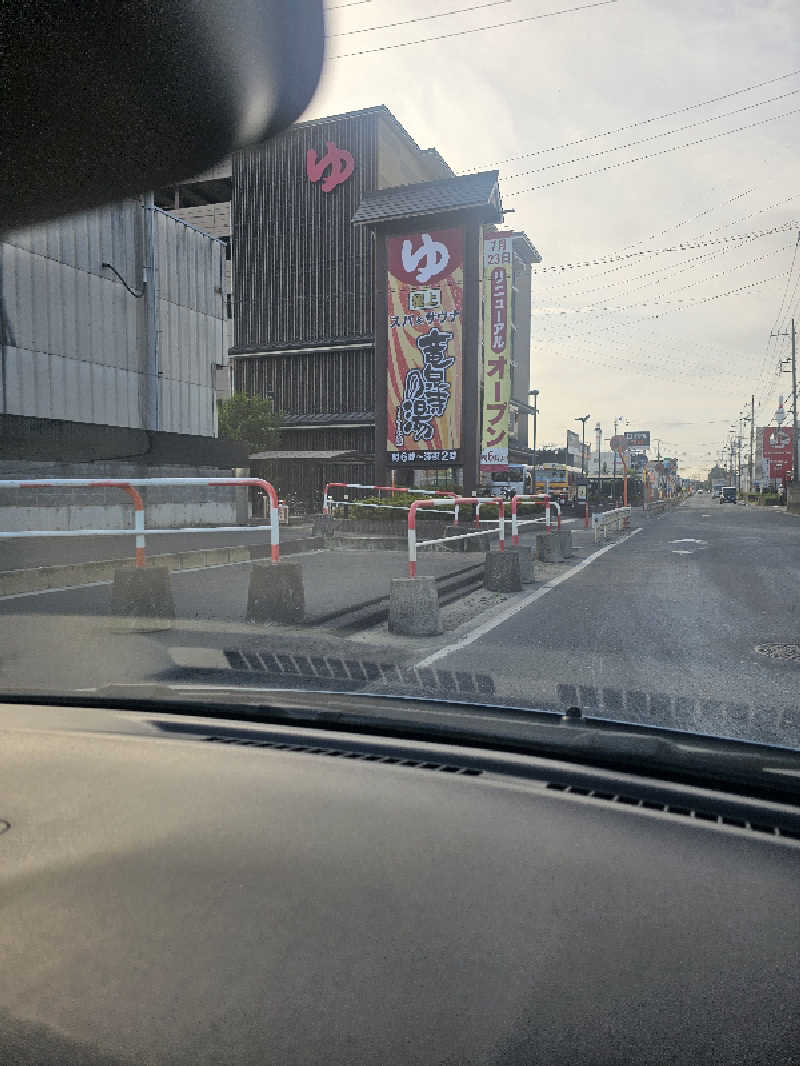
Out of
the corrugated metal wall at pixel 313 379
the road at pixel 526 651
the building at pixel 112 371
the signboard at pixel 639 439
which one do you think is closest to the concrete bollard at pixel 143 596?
the road at pixel 526 651

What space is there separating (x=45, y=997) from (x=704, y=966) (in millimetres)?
1329

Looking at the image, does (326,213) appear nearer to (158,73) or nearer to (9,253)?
(9,253)

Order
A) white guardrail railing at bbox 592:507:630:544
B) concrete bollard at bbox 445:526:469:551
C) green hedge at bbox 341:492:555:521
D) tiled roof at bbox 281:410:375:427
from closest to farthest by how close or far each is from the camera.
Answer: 1. concrete bollard at bbox 445:526:469:551
2. green hedge at bbox 341:492:555:521
3. white guardrail railing at bbox 592:507:630:544
4. tiled roof at bbox 281:410:375:427

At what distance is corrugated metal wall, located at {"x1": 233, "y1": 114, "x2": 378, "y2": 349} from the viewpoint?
146ft

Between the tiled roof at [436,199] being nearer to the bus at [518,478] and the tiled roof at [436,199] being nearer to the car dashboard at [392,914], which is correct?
the bus at [518,478]

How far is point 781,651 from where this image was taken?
6.41 m

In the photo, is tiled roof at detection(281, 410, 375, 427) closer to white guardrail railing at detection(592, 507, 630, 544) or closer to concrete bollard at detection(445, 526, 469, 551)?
white guardrail railing at detection(592, 507, 630, 544)

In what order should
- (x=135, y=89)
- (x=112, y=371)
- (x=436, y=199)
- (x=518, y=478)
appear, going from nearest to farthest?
(x=135, y=89)
(x=112, y=371)
(x=436, y=199)
(x=518, y=478)

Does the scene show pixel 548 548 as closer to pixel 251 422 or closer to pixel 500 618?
pixel 500 618

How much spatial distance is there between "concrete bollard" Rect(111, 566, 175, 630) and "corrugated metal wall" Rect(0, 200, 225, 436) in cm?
1121

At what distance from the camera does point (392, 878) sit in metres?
2.04

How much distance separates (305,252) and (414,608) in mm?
43280

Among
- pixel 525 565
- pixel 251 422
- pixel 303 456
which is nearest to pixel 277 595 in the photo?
pixel 525 565

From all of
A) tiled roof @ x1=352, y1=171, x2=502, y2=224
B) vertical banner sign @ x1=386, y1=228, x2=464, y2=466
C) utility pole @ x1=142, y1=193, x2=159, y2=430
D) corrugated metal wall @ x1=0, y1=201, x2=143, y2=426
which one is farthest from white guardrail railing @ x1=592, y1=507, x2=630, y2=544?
corrugated metal wall @ x1=0, y1=201, x2=143, y2=426
